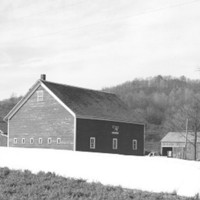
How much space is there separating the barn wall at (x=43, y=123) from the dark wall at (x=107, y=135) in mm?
1081

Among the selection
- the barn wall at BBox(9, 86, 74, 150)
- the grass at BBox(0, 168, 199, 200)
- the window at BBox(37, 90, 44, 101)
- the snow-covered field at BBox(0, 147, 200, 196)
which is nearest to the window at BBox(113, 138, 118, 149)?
the barn wall at BBox(9, 86, 74, 150)

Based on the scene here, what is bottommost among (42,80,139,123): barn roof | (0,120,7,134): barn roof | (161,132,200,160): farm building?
(161,132,200,160): farm building

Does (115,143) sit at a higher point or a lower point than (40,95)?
lower

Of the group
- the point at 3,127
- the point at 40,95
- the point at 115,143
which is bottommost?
the point at 115,143

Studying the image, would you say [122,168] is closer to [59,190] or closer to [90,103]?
[59,190]

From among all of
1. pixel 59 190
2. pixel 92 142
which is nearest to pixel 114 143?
pixel 92 142

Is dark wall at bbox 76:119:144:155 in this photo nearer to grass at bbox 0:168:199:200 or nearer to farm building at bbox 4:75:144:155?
farm building at bbox 4:75:144:155

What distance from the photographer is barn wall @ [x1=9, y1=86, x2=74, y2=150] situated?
3956 centimetres

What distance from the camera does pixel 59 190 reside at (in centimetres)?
1446

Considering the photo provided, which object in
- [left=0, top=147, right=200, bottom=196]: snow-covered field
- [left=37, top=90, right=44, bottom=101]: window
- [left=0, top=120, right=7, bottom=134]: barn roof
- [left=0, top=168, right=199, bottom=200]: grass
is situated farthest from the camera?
[left=0, top=120, right=7, bottom=134]: barn roof

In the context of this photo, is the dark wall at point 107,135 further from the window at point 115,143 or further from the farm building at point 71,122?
the window at point 115,143

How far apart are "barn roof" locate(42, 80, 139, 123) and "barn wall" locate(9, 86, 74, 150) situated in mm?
932

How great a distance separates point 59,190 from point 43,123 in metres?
27.8

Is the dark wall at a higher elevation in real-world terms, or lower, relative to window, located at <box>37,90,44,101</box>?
lower
